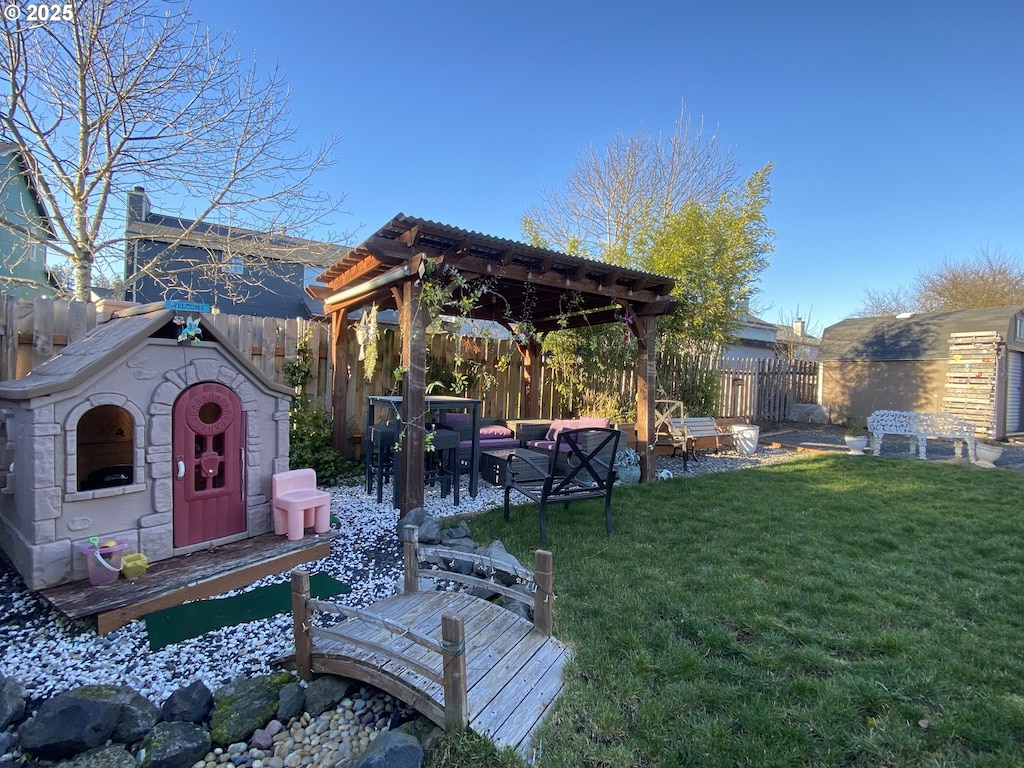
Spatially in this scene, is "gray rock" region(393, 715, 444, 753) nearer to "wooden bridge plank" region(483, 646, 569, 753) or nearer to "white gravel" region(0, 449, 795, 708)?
"wooden bridge plank" region(483, 646, 569, 753)

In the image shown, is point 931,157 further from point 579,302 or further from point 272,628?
point 272,628

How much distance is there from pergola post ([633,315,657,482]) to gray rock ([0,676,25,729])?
5497 millimetres

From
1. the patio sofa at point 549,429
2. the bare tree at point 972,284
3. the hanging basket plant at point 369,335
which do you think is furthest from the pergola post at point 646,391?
the bare tree at point 972,284

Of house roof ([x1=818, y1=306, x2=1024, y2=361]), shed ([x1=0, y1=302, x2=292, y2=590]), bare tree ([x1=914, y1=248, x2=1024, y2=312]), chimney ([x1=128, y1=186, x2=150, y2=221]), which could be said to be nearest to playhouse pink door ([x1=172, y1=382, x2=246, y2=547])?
shed ([x1=0, y1=302, x2=292, y2=590])

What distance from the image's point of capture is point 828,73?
24.7 ft

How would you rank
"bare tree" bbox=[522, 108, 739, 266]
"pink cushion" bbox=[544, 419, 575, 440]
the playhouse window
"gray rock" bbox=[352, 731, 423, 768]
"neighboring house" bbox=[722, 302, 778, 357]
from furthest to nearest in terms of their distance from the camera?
"neighboring house" bbox=[722, 302, 778, 357]
"bare tree" bbox=[522, 108, 739, 266]
"pink cushion" bbox=[544, 419, 575, 440]
the playhouse window
"gray rock" bbox=[352, 731, 423, 768]

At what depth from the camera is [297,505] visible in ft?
11.1

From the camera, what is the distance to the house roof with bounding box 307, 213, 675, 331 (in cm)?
395

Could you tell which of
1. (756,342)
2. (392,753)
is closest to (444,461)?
(392,753)

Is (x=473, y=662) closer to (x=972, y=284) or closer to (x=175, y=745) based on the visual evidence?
(x=175, y=745)

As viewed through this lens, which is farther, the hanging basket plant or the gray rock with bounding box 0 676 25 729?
the hanging basket plant

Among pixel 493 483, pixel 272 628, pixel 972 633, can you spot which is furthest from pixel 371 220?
pixel 972 633

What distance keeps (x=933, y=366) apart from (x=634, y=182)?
8598mm

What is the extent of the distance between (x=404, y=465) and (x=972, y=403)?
1242 centimetres
